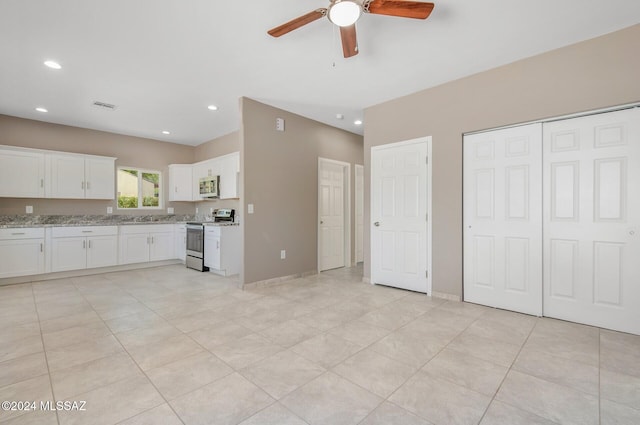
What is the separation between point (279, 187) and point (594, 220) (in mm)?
3789

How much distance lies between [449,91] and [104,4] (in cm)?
360

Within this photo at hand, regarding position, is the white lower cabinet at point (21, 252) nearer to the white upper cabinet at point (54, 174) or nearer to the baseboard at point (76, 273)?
the baseboard at point (76, 273)

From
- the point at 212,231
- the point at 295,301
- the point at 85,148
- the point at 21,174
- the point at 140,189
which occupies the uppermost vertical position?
the point at 85,148

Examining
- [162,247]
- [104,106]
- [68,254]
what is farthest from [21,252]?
[104,106]

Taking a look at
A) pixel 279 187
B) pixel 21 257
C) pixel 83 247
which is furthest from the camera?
pixel 83 247

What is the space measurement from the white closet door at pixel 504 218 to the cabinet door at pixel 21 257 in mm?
6306

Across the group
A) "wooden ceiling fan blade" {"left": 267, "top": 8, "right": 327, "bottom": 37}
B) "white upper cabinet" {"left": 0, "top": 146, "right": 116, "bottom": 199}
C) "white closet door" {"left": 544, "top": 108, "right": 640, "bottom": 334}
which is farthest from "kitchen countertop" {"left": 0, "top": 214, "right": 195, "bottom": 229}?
"white closet door" {"left": 544, "top": 108, "right": 640, "bottom": 334}

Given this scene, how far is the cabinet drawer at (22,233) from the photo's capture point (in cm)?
441

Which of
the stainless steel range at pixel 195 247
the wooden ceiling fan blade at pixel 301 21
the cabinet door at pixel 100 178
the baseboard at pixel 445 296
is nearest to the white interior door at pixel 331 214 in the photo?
the baseboard at pixel 445 296

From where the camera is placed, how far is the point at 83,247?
5059 mm

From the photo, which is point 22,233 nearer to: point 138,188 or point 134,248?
point 134,248

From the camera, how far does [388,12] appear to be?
6.83 ft

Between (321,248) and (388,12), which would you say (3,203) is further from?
(388,12)

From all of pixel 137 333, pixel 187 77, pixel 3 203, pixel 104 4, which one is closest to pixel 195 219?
pixel 3 203
